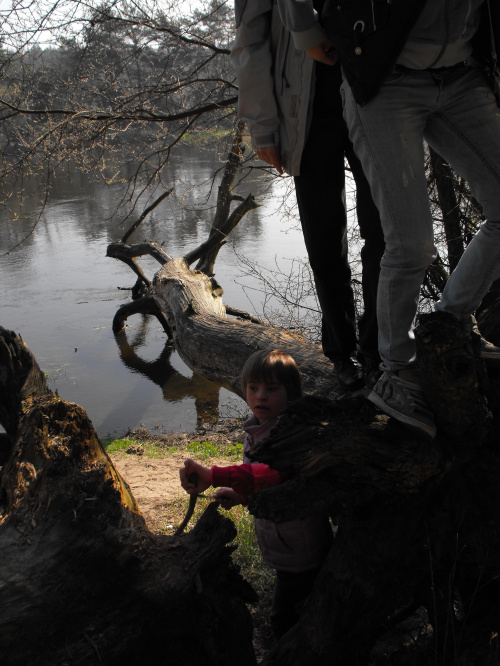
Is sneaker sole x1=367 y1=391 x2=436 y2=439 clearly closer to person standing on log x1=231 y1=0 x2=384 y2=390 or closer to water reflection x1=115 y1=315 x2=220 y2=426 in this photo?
person standing on log x1=231 y1=0 x2=384 y2=390

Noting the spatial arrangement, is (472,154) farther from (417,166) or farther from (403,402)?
(403,402)

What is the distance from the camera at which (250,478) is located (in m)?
2.30

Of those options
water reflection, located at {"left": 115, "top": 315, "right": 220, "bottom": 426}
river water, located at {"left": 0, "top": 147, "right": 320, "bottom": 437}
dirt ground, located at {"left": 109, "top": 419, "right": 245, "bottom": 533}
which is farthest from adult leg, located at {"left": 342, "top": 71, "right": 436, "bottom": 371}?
water reflection, located at {"left": 115, "top": 315, "right": 220, "bottom": 426}

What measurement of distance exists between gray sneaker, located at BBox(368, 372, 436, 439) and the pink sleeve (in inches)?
17.7

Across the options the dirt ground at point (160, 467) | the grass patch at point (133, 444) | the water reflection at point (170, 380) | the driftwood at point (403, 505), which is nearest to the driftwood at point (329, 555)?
the driftwood at point (403, 505)

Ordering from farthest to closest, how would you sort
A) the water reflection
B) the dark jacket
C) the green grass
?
1. the water reflection
2. the green grass
3. the dark jacket

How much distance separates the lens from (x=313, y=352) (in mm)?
4105

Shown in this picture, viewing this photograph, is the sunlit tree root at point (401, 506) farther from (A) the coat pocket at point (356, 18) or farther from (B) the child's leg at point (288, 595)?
(A) the coat pocket at point (356, 18)

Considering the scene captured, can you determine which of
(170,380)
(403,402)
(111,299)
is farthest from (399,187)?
(111,299)

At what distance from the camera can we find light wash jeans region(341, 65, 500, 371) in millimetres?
2146

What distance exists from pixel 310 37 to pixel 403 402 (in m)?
1.27

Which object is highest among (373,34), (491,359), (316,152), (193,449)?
(373,34)

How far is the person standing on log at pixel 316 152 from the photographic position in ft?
8.03

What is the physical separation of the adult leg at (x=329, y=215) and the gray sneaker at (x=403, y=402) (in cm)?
39
